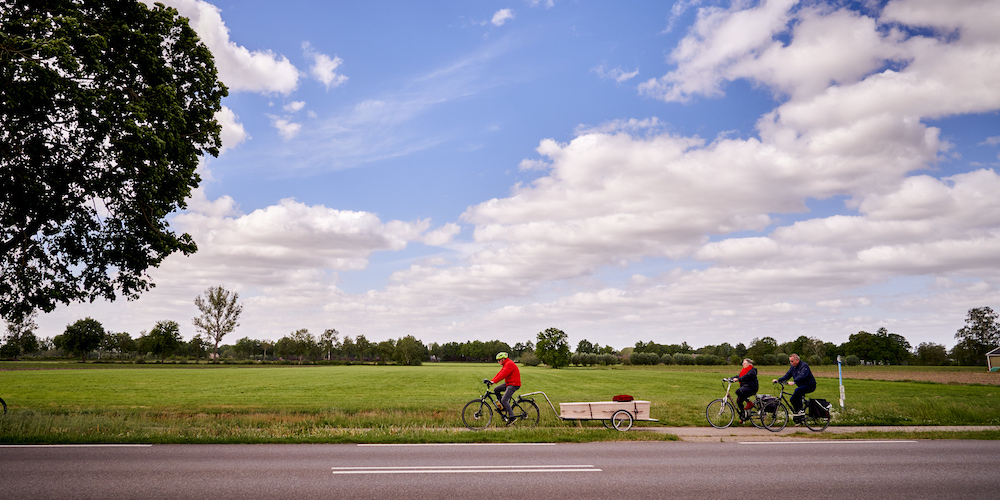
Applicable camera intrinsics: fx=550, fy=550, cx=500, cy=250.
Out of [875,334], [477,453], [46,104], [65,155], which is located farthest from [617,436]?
[875,334]

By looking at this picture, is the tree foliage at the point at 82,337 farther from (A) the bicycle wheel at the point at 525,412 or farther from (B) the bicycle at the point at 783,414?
(B) the bicycle at the point at 783,414

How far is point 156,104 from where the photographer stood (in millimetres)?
16188

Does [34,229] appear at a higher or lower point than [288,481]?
higher

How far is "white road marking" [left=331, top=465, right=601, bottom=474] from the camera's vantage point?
28.1ft

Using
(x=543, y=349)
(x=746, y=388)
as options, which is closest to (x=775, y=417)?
(x=746, y=388)

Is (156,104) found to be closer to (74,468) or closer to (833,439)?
(74,468)

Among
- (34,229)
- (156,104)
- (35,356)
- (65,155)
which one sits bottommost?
(35,356)

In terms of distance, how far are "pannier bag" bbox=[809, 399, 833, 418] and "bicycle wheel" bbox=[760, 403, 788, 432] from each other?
0.71 m

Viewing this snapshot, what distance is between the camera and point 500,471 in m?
8.64

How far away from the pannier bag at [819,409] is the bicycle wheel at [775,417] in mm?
715

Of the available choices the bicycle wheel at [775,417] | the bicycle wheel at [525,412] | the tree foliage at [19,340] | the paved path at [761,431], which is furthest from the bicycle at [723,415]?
the tree foliage at [19,340]

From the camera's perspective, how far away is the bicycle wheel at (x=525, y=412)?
15.0 m

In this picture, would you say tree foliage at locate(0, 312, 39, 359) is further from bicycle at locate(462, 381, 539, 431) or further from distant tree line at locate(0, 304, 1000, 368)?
bicycle at locate(462, 381, 539, 431)

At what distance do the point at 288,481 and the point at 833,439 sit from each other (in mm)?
12162
